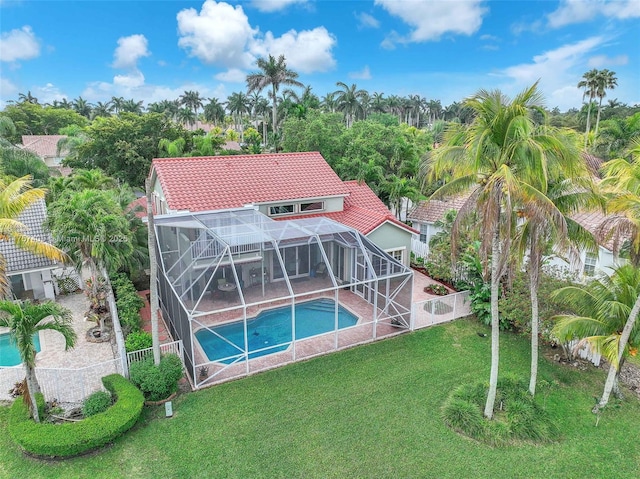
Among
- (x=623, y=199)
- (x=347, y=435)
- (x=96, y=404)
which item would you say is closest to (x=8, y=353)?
(x=96, y=404)

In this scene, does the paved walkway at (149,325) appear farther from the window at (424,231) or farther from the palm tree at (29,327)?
the window at (424,231)

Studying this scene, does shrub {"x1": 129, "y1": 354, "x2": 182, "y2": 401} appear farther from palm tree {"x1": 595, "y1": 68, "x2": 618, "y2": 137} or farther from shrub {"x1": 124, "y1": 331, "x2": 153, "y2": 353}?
palm tree {"x1": 595, "y1": 68, "x2": 618, "y2": 137}

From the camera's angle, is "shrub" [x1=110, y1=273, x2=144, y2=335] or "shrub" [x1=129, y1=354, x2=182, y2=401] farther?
"shrub" [x1=110, y1=273, x2=144, y2=335]

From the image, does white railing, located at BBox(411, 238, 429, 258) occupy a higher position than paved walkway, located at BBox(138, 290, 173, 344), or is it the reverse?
white railing, located at BBox(411, 238, 429, 258)

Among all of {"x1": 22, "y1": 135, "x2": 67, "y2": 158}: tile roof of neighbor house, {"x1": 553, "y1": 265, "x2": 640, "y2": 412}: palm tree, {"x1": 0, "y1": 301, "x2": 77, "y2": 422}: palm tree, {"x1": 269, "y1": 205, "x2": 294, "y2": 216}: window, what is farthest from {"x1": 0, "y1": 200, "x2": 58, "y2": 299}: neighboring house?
{"x1": 22, "y1": 135, "x2": 67, "y2": 158}: tile roof of neighbor house

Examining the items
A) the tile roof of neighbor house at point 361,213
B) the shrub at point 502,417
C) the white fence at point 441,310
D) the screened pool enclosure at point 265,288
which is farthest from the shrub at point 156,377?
the tile roof of neighbor house at point 361,213

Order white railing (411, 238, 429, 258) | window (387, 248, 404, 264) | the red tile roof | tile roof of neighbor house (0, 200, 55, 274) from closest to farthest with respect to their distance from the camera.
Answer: tile roof of neighbor house (0, 200, 55, 274)
the red tile roof
window (387, 248, 404, 264)
white railing (411, 238, 429, 258)

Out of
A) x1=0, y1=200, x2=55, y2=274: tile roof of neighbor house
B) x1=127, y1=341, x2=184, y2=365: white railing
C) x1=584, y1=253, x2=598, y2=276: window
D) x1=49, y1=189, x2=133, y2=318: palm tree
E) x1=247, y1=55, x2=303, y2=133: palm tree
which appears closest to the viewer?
x1=127, y1=341, x2=184, y2=365: white railing
